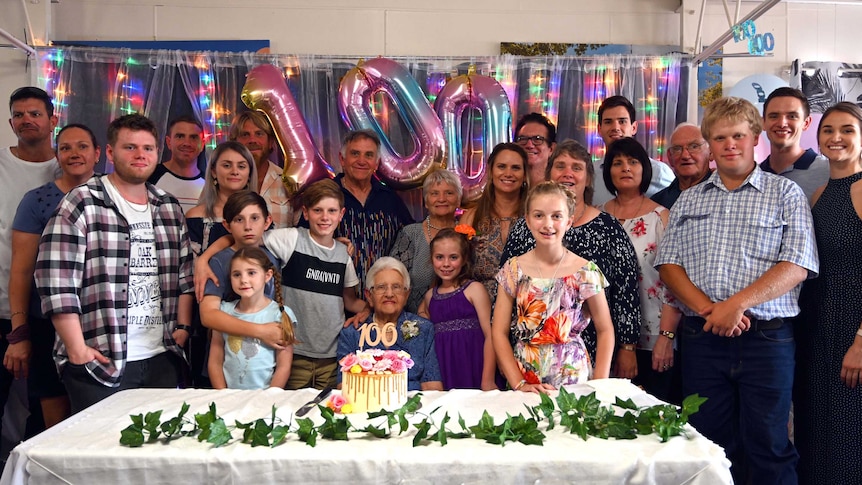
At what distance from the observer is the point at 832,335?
9.46ft

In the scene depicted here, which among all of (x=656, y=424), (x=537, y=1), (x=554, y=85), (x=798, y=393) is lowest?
(x=798, y=393)

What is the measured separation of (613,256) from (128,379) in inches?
79.6

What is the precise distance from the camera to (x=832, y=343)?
113 inches

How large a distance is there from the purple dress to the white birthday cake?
0.99 metres

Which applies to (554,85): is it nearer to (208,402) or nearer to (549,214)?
(549,214)

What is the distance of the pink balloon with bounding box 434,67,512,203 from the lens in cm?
437

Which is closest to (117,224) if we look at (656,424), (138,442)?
(138,442)

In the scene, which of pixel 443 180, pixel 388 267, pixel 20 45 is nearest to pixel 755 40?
pixel 443 180

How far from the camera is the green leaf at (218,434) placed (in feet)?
5.94

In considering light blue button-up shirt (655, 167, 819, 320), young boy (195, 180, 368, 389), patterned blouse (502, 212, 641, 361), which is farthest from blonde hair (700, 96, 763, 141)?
young boy (195, 180, 368, 389)

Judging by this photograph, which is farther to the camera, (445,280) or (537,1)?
(537,1)

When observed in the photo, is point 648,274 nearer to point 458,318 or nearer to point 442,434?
point 458,318

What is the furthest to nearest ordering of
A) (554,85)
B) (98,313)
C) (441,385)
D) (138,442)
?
(554,85) → (441,385) → (98,313) → (138,442)

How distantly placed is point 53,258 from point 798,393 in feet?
9.88
